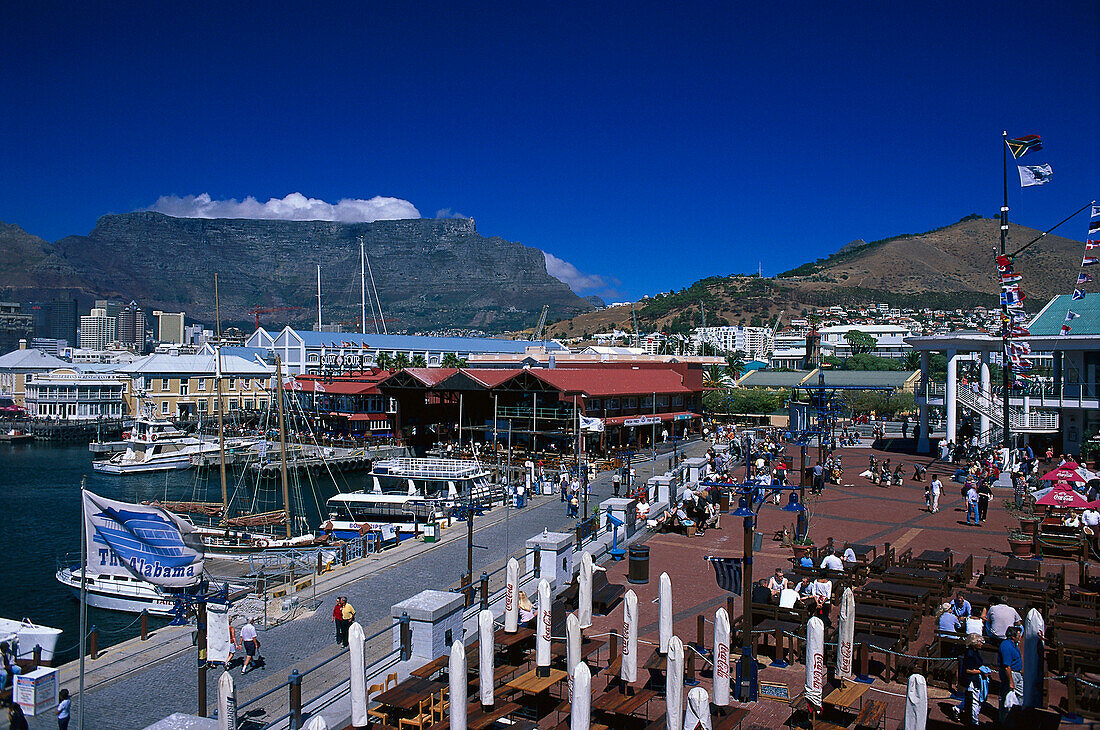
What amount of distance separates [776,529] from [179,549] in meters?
16.8

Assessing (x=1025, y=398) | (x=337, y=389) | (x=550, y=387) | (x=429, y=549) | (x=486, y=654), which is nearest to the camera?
(x=486, y=654)

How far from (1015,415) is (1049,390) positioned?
207 cm

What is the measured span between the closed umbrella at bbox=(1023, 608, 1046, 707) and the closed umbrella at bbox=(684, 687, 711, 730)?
4.25 meters

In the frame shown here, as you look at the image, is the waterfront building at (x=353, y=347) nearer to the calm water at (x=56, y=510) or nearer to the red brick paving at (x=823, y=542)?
the calm water at (x=56, y=510)

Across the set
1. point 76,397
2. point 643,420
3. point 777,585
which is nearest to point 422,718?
point 777,585

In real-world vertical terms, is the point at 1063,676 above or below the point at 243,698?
above

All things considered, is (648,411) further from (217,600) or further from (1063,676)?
(1063,676)

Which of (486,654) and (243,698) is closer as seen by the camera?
(486,654)

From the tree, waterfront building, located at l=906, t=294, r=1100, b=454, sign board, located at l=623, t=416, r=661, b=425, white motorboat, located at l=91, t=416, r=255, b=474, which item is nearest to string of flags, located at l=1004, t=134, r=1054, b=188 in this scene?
waterfront building, located at l=906, t=294, r=1100, b=454

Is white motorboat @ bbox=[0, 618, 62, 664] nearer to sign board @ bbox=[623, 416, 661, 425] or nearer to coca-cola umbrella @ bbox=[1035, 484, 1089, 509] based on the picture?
coca-cola umbrella @ bbox=[1035, 484, 1089, 509]

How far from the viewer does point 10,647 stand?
46.6 ft

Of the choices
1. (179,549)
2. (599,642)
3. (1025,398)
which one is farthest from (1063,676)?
(1025,398)

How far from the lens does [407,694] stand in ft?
33.3

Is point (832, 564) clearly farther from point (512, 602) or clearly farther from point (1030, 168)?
point (1030, 168)
